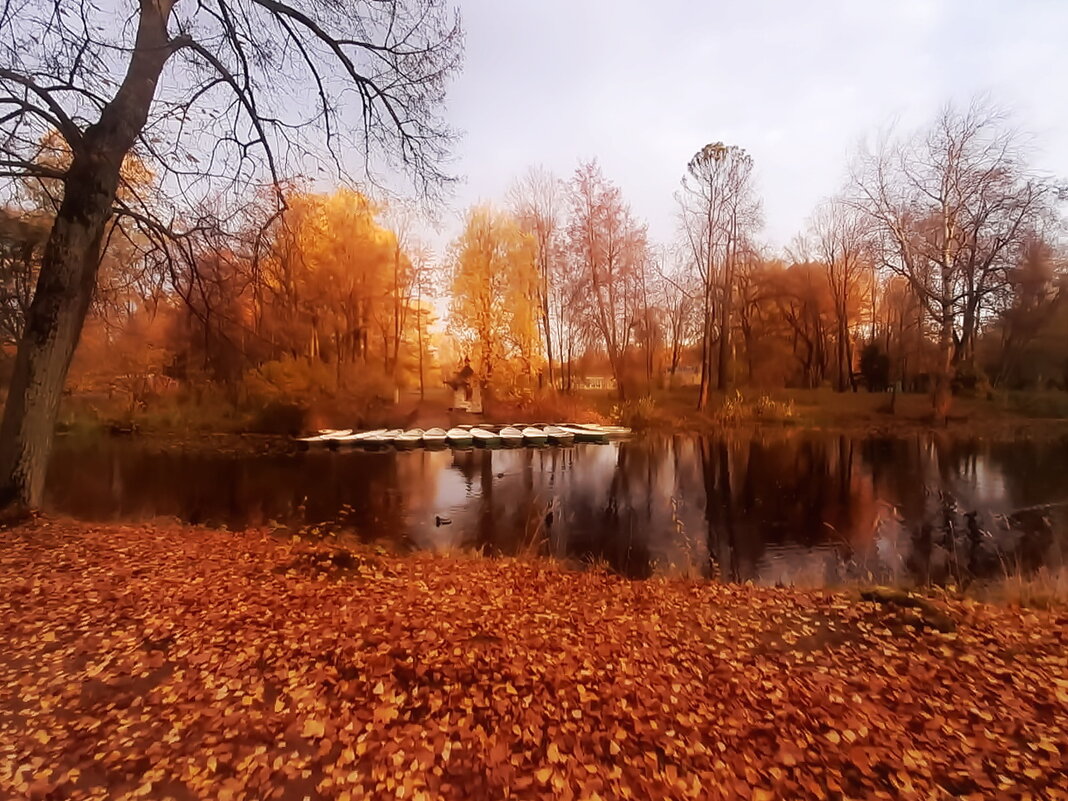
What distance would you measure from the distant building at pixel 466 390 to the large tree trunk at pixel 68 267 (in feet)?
67.7

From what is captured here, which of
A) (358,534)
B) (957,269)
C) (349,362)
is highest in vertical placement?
(957,269)

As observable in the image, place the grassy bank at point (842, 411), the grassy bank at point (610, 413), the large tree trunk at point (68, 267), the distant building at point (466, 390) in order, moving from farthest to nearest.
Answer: the distant building at point (466, 390) < the grassy bank at point (842, 411) < the grassy bank at point (610, 413) < the large tree trunk at point (68, 267)

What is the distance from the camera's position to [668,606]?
562 centimetres

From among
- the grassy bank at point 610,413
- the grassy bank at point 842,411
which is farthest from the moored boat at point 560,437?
the grassy bank at point 842,411

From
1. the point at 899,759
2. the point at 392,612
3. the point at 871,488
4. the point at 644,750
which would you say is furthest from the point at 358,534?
the point at 871,488

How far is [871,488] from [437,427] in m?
16.8

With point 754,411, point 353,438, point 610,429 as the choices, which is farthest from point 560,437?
point 754,411

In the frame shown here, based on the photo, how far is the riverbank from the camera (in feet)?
8.66

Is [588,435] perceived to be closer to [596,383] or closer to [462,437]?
[462,437]

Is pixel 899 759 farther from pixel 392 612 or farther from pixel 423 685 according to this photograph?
pixel 392 612

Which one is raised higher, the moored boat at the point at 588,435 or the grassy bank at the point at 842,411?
the grassy bank at the point at 842,411

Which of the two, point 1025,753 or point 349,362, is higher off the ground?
point 349,362

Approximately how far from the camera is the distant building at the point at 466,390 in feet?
89.5

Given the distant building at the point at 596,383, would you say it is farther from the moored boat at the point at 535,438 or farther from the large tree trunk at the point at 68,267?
the large tree trunk at the point at 68,267
